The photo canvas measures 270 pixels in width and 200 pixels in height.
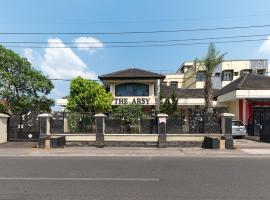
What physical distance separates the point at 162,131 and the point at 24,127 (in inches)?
344

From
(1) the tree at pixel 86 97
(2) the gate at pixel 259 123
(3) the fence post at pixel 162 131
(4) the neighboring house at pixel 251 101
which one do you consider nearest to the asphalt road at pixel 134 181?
(3) the fence post at pixel 162 131

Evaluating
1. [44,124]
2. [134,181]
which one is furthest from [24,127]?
[134,181]

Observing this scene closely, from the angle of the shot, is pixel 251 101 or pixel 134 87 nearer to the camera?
pixel 251 101

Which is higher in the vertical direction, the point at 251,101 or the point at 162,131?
the point at 251,101

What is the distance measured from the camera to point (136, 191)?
Answer: 902cm

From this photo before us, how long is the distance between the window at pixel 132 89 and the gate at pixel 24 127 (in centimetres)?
1814

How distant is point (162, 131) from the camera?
23156 millimetres

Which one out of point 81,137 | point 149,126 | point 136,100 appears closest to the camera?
point 81,137

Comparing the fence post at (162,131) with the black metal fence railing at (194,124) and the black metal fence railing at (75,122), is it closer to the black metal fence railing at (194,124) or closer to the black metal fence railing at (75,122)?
the black metal fence railing at (194,124)

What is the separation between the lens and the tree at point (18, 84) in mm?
36469

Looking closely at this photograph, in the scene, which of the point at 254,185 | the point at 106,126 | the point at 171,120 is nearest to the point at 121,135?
the point at 106,126

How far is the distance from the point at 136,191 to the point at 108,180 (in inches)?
66.5

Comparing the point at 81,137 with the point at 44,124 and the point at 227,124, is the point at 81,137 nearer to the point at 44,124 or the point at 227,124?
the point at 44,124

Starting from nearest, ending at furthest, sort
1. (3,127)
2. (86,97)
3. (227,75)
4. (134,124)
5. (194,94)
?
(134,124)
(3,127)
(86,97)
(194,94)
(227,75)
